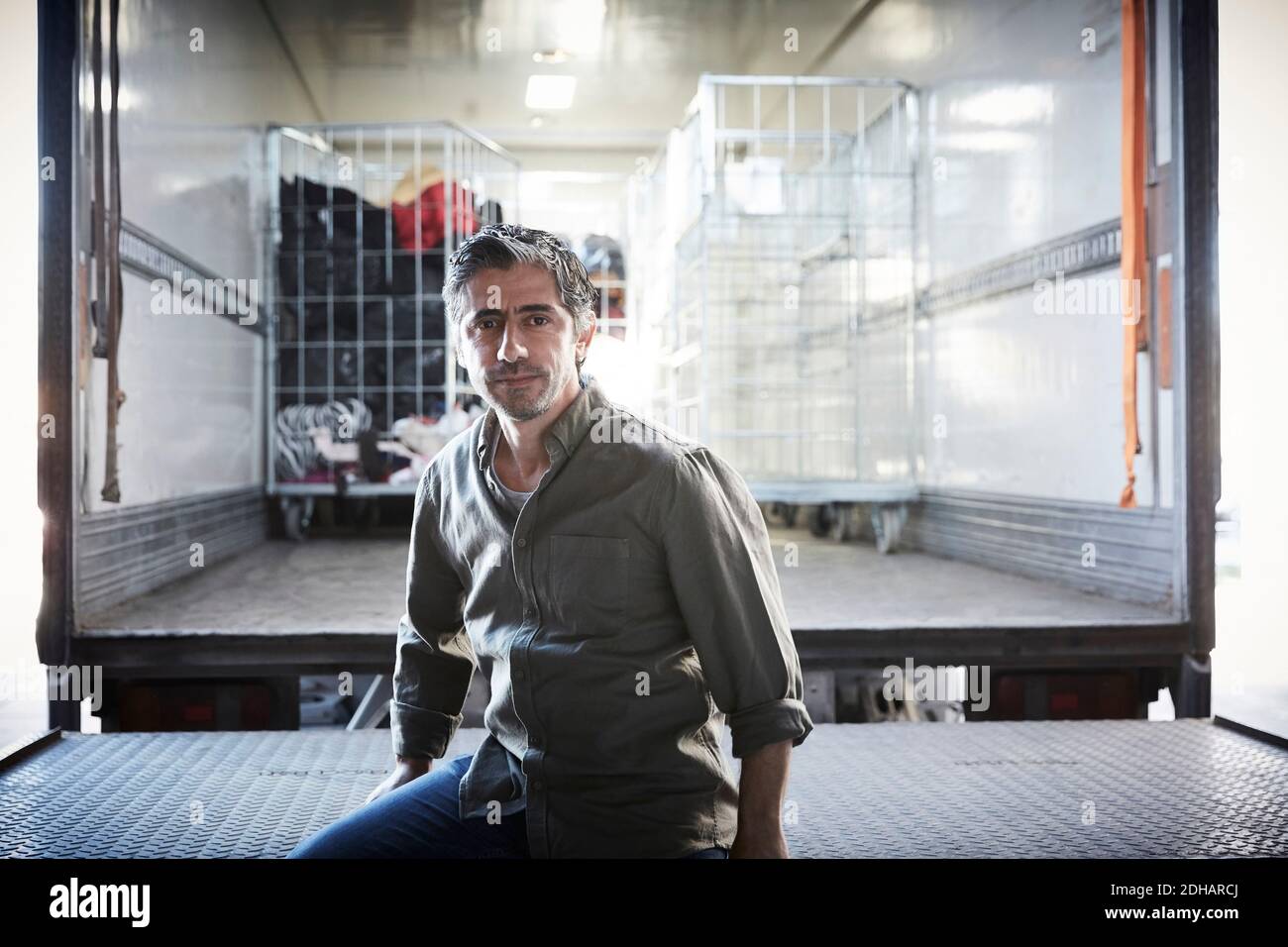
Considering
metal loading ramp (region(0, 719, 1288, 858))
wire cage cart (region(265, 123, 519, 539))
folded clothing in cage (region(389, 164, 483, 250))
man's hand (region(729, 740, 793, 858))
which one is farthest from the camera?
folded clothing in cage (region(389, 164, 483, 250))

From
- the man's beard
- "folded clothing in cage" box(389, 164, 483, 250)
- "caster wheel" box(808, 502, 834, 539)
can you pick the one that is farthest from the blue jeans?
"caster wheel" box(808, 502, 834, 539)

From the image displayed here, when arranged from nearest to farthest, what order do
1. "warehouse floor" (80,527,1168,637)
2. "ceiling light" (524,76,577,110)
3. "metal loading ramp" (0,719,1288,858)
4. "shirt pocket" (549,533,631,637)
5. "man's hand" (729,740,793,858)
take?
"man's hand" (729,740,793,858)
"shirt pocket" (549,533,631,637)
"metal loading ramp" (0,719,1288,858)
"warehouse floor" (80,527,1168,637)
"ceiling light" (524,76,577,110)

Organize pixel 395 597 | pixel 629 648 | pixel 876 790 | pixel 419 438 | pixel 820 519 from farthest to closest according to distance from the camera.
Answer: pixel 820 519
pixel 419 438
pixel 395 597
pixel 876 790
pixel 629 648

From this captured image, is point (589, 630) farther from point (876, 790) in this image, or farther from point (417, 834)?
point (876, 790)

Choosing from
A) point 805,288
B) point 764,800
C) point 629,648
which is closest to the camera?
point 764,800

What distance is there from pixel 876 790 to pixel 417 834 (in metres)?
1.15

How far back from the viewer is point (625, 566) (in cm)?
166

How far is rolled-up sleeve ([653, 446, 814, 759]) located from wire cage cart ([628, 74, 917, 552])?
3.67 m

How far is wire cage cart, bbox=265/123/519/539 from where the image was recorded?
6.16 meters

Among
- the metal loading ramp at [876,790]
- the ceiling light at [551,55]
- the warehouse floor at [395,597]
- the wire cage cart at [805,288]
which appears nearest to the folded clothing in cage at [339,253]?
the ceiling light at [551,55]

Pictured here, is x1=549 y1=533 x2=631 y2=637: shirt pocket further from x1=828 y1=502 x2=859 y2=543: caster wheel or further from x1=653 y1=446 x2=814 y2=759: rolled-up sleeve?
x1=828 y1=502 x2=859 y2=543: caster wheel

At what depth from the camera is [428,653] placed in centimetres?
198

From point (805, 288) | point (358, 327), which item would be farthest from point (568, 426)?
point (805, 288)
